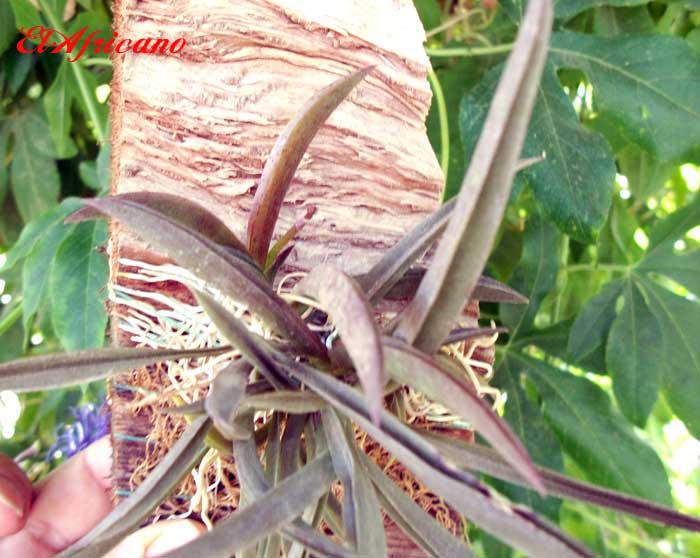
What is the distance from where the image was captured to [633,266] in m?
0.64

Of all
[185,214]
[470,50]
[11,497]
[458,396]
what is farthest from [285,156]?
[470,50]

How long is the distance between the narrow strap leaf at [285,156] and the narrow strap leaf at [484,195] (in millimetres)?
107

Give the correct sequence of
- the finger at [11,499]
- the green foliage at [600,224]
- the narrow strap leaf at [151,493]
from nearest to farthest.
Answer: the narrow strap leaf at [151,493]
the finger at [11,499]
the green foliage at [600,224]

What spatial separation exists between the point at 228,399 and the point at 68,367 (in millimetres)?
85

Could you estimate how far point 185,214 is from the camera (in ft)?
1.01

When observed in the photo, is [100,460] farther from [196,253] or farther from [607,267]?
[607,267]

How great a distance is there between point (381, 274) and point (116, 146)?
6.9 inches

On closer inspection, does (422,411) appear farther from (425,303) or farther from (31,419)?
(31,419)

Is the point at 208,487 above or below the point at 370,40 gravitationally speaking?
below

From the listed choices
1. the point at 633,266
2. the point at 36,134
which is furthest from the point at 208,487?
the point at 36,134

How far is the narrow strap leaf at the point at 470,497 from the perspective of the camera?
0.21m

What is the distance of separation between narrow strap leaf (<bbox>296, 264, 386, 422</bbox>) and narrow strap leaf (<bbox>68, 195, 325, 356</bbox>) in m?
0.04

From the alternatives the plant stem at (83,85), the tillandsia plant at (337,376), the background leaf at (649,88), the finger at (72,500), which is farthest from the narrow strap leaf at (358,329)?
the plant stem at (83,85)

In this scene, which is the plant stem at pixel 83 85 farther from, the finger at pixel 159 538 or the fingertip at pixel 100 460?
the finger at pixel 159 538
